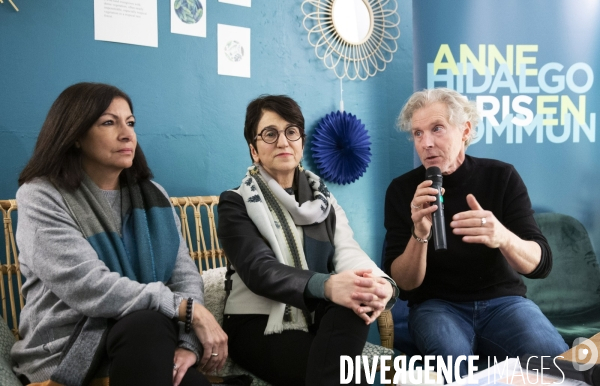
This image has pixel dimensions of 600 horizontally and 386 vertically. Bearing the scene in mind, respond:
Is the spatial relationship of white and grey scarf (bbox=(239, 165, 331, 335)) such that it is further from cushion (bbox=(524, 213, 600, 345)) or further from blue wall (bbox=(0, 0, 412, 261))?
cushion (bbox=(524, 213, 600, 345))

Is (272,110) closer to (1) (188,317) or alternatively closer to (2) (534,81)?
(1) (188,317)

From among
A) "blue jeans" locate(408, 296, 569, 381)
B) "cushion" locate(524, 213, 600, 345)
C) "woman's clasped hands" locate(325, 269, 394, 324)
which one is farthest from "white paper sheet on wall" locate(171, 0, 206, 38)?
"cushion" locate(524, 213, 600, 345)

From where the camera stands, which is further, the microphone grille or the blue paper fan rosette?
the blue paper fan rosette

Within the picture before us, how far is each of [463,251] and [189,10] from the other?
1416mm

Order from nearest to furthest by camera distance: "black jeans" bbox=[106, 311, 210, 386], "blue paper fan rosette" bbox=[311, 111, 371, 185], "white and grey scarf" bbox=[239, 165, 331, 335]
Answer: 1. "black jeans" bbox=[106, 311, 210, 386]
2. "white and grey scarf" bbox=[239, 165, 331, 335]
3. "blue paper fan rosette" bbox=[311, 111, 371, 185]

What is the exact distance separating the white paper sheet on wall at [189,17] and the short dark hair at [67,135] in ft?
2.38

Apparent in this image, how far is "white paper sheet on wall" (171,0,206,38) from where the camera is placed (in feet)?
7.01

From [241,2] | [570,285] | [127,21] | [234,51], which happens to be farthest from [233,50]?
[570,285]

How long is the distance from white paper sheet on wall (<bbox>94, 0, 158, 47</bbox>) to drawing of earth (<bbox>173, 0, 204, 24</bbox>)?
0.33ft

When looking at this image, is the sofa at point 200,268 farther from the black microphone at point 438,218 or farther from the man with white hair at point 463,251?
the black microphone at point 438,218

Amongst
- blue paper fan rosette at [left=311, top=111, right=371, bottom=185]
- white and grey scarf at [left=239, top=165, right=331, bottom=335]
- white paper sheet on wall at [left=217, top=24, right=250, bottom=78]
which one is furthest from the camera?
blue paper fan rosette at [left=311, top=111, right=371, bottom=185]

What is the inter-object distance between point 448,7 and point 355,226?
1.20m

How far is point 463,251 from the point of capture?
6.10 feet

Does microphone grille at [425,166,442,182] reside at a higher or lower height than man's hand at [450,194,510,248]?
higher
